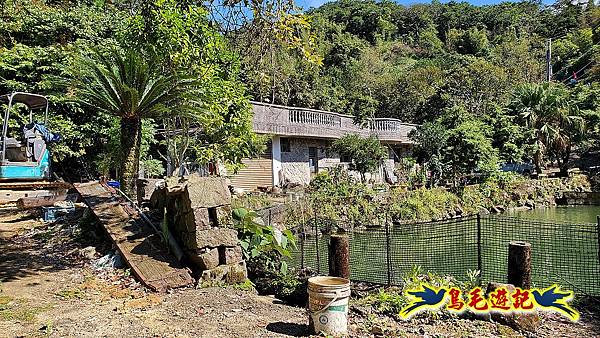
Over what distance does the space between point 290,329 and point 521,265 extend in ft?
9.02

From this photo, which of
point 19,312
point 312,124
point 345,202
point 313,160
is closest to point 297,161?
point 313,160

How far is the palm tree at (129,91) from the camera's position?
8.02m

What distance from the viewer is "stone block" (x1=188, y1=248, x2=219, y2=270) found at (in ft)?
18.6

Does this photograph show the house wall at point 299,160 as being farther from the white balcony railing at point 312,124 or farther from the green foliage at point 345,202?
the green foliage at point 345,202

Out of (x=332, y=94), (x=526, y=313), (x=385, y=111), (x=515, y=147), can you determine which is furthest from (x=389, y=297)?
(x=385, y=111)

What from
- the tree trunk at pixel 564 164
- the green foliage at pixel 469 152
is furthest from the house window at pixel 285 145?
the tree trunk at pixel 564 164

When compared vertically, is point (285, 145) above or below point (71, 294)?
above

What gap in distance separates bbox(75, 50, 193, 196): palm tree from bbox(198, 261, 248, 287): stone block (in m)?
3.42

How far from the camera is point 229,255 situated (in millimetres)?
5922

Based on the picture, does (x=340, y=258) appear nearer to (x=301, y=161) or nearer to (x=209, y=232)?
(x=209, y=232)

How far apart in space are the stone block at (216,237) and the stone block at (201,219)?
0.20 ft

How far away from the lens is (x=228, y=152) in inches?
444

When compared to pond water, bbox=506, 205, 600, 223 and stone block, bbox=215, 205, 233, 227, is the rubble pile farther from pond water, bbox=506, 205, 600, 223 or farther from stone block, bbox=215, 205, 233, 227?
pond water, bbox=506, 205, 600, 223

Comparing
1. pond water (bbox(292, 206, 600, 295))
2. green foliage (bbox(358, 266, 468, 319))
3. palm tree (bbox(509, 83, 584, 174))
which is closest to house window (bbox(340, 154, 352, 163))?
pond water (bbox(292, 206, 600, 295))
